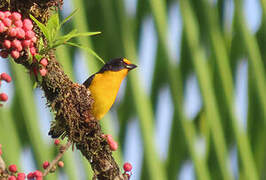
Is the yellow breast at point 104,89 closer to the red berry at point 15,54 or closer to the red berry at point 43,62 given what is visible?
the red berry at point 43,62

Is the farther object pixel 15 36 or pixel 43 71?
pixel 43 71

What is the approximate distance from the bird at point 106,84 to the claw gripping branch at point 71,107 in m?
1.23

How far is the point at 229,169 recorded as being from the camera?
5707mm

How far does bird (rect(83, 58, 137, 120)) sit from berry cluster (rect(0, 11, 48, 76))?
1.52 metres

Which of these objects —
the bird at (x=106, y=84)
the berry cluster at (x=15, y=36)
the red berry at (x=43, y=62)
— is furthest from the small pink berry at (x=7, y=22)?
the bird at (x=106, y=84)

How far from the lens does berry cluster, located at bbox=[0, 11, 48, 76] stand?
93.6 inches

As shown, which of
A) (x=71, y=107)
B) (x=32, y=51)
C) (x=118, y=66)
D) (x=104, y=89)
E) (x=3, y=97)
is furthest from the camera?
(x=118, y=66)

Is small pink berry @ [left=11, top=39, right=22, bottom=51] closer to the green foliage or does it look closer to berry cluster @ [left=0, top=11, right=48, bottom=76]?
berry cluster @ [left=0, top=11, right=48, bottom=76]

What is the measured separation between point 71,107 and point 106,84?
1.55 m

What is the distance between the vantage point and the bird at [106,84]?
13.3ft

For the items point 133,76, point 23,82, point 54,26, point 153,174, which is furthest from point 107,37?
point 54,26

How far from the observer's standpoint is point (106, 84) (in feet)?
13.7

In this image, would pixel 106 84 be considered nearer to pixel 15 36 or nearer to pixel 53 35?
pixel 53 35

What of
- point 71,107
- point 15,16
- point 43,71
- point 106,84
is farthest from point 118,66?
point 15,16
